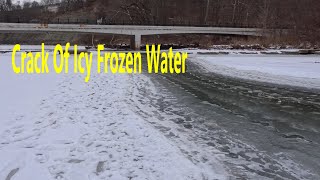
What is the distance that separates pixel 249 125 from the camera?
8617mm

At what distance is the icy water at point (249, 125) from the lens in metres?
6.02

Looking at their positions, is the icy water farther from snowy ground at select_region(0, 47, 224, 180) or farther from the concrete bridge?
the concrete bridge

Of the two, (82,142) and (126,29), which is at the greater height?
(126,29)

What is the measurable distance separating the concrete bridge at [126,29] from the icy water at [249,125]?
42011mm

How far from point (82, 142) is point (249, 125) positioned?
431 centimetres

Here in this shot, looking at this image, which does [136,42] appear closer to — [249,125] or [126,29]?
[126,29]

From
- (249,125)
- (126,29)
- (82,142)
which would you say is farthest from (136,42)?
(82,142)

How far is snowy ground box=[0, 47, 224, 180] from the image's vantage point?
5488mm

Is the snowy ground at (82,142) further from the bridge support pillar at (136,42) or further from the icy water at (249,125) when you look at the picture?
the bridge support pillar at (136,42)

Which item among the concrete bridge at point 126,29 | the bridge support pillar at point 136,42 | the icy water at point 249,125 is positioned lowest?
the icy water at point 249,125

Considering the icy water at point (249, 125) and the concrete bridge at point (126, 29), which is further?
the concrete bridge at point (126, 29)

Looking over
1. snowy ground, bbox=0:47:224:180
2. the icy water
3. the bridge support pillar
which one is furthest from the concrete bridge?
snowy ground, bbox=0:47:224:180

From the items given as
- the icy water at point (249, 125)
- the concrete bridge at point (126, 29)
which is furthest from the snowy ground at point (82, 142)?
the concrete bridge at point (126, 29)

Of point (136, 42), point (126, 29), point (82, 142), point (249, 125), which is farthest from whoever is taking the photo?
point (136, 42)
